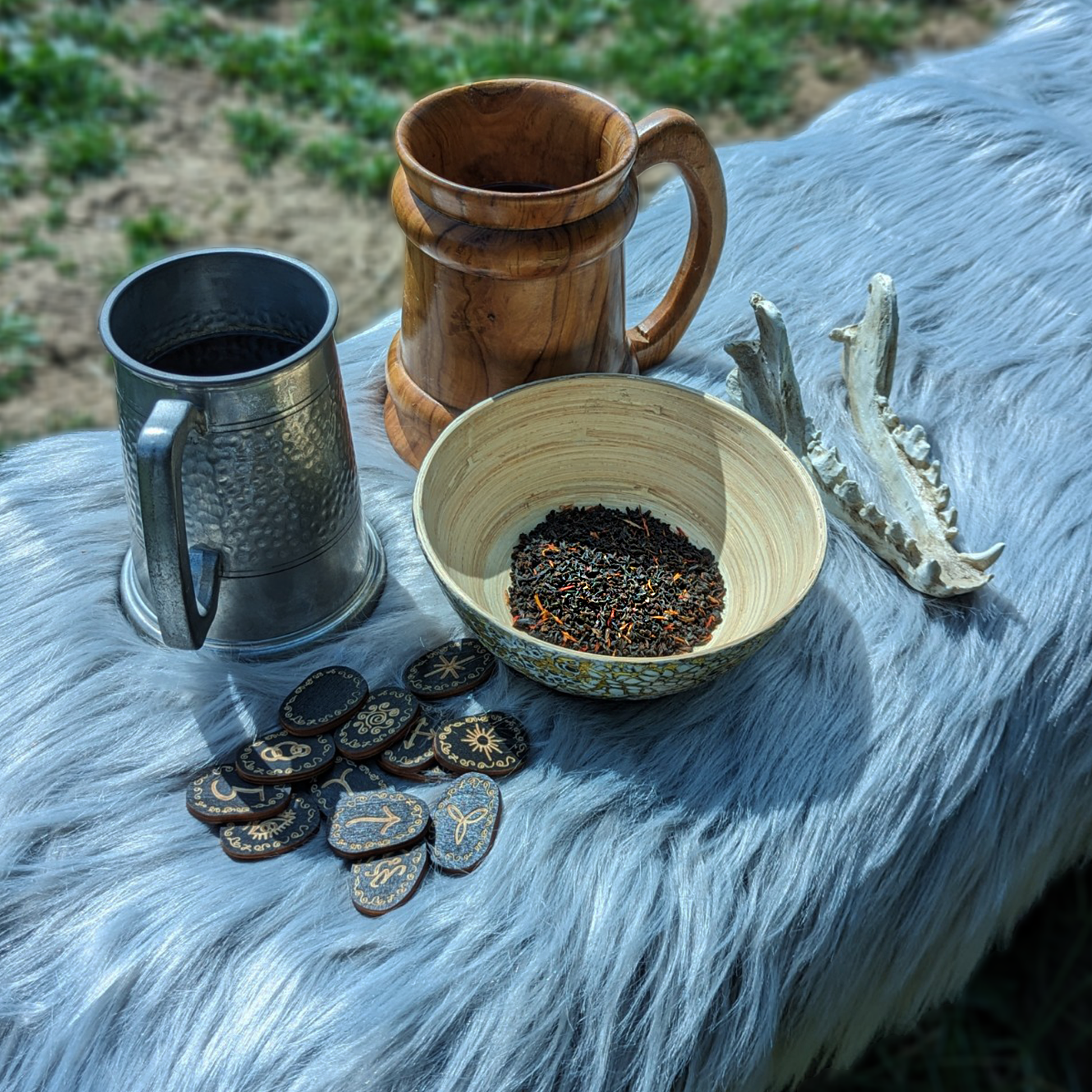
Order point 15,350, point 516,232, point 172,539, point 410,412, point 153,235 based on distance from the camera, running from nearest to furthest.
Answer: point 172,539, point 516,232, point 410,412, point 15,350, point 153,235

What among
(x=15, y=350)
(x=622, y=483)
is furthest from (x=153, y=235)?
(x=622, y=483)

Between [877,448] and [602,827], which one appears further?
[877,448]

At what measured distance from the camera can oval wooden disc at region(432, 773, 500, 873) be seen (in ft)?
2.07

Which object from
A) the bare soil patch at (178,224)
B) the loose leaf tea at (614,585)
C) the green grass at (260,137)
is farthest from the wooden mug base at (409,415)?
the green grass at (260,137)

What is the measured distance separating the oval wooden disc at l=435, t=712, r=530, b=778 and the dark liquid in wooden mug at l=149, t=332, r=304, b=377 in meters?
0.26

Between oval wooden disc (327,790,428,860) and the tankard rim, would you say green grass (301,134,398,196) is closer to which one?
the tankard rim

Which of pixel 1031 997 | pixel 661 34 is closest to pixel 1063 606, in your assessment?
pixel 1031 997

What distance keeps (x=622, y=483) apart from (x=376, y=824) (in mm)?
334

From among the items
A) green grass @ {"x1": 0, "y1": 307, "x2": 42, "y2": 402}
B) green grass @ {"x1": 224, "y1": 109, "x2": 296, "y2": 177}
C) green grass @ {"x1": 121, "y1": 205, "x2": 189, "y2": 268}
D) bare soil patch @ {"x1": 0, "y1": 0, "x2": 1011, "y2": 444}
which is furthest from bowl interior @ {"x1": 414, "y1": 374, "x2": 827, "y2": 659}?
green grass @ {"x1": 224, "y1": 109, "x2": 296, "y2": 177}

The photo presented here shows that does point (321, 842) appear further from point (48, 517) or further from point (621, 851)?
point (48, 517)

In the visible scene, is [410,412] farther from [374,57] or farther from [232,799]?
[374,57]

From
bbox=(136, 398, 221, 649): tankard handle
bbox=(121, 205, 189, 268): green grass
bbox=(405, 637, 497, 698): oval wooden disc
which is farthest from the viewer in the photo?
bbox=(121, 205, 189, 268): green grass

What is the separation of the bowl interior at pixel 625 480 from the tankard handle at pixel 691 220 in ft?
0.40

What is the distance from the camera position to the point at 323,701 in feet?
2.27
